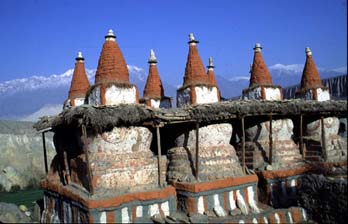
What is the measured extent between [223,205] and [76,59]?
9.22 meters

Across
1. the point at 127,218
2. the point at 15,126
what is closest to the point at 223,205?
the point at 127,218

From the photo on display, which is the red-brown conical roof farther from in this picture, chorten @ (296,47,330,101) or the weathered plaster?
chorten @ (296,47,330,101)

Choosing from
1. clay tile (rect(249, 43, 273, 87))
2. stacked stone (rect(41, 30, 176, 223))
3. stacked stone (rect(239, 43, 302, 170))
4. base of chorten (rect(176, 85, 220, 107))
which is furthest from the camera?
clay tile (rect(249, 43, 273, 87))

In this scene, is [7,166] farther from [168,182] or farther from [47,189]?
[168,182]

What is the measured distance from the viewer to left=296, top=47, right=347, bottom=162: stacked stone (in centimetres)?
1521

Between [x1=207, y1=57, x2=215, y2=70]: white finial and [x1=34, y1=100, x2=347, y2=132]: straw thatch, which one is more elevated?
[x1=207, y1=57, x2=215, y2=70]: white finial

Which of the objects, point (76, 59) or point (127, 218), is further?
point (76, 59)

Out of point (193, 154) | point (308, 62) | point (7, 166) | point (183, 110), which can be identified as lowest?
point (7, 166)

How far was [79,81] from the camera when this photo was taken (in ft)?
54.0

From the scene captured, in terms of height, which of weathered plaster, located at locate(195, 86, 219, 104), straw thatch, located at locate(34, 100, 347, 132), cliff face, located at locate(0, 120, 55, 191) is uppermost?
weathered plaster, located at locate(195, 86, 219, 104)

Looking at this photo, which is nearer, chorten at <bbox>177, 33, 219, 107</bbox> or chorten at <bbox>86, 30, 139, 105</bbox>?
chorten at <bbox>86, 30, 139, 105</bbox>

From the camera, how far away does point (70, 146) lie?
1386cm

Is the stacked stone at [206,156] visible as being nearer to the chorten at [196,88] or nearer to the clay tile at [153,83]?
the chorten at [196,88]

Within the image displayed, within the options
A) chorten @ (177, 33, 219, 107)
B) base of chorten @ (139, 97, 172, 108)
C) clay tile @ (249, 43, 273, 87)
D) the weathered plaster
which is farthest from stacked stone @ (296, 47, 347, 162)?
base of chorten @ (139, 97, 172, 108)
